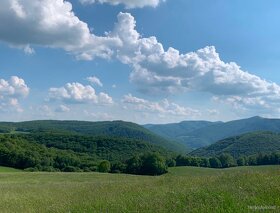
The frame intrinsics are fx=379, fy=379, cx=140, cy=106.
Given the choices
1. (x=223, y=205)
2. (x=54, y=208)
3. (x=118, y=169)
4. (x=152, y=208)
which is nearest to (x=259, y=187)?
(x=223, y=205)

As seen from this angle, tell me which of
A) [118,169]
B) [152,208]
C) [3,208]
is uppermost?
[152,208]

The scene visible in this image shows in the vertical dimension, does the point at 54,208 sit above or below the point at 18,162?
above

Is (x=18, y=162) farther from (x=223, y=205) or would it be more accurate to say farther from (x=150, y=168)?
(x=223, y=205)

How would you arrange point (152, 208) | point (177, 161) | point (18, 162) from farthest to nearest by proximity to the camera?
point (177, 161), point (18, 162), point (152, 208)

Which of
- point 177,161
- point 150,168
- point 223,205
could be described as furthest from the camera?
point 177,161

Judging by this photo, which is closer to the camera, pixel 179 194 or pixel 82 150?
pixel 179 194

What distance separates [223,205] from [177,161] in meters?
114

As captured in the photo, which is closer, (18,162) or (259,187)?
(259,187)

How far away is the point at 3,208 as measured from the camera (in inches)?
550

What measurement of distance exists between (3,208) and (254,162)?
106811mm

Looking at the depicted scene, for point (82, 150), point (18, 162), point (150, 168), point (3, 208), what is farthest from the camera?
point (82, 150)

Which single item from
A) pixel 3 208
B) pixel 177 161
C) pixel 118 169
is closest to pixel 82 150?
pixel 177 161

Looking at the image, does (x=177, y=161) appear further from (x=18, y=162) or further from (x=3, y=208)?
(x=3, y=208)

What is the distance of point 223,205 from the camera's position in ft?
27.5
